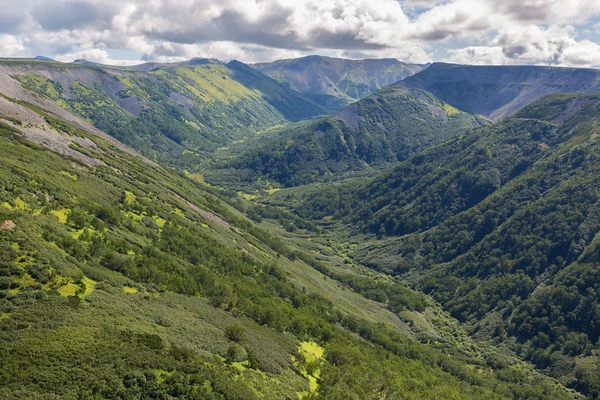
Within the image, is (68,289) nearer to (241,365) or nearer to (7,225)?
(7,225)

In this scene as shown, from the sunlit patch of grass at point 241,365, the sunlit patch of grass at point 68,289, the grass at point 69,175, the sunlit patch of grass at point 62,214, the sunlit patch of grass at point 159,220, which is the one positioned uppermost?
the grass at point 69,175

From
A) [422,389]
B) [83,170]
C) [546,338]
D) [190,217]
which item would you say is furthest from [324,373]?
[546,338]

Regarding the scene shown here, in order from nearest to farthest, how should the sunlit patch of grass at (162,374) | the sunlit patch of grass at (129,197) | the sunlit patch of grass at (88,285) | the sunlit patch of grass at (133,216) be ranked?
the sunlit patch of grass at (162,374) < the sunlit patch of grass at (88,285) < the sunlit patch of grass at (133,216) < the sunlit patch of grass at (129,197)

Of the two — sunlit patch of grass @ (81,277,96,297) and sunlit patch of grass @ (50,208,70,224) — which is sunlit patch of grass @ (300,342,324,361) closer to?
sunlit patch of grass @ (81,277,96,297)

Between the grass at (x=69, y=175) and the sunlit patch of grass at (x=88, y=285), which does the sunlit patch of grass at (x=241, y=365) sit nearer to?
the sunlit patch of grass at (x=88, y=285)

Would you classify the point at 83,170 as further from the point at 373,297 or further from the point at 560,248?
the point at 560,248

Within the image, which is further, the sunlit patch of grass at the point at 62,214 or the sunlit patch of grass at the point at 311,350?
the sunlit patch of grass at the point at 62,214

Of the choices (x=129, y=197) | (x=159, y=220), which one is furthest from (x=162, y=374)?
(x=129, y=197)

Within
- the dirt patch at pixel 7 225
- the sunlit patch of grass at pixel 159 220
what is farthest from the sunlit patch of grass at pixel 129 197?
the dirt patch at pixel 7 225
